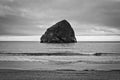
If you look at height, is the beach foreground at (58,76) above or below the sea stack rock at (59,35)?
below

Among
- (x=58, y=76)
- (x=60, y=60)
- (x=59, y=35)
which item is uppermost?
(x=59, y=35)

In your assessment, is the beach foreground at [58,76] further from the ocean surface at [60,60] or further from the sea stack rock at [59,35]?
the sea stack rock at [59,35]

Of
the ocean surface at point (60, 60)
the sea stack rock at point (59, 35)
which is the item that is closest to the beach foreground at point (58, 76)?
the ocean surface at point (60, 60)

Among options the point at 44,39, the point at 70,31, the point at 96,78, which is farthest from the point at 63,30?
the point at 96,78

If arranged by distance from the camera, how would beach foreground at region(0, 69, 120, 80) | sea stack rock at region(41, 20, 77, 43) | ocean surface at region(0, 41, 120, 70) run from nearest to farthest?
beach foreground at region(0, 69, 120, 80) → ocean surface at region(0, 41, 120, 70) → sea stack rock at region(41, 20, 77, 43)

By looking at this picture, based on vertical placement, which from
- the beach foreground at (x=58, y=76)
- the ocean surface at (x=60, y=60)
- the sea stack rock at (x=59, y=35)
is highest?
the sea stack rock at (x=59, y=35)

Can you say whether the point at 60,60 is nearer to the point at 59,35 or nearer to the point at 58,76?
the point at 58,76

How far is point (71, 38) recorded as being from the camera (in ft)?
600

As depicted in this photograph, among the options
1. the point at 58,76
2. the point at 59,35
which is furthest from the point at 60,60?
the point at 59,35

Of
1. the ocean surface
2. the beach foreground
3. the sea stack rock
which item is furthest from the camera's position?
the sea stack rock

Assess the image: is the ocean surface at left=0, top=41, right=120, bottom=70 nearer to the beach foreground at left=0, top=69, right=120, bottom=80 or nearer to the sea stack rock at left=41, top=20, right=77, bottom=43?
the beach foreground at left=0, top=69, right=120, bottom=80

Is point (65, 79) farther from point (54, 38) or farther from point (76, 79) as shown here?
point (54, 38)

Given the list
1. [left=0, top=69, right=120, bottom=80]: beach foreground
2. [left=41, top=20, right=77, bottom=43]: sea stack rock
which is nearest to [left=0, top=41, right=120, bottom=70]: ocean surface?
[left=0, top=69, right=120, bottom=80]: beach foreground

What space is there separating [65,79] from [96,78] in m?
3.06
